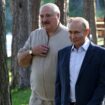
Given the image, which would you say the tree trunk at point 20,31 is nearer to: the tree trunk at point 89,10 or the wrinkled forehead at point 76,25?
the tree trunk at point 89,10

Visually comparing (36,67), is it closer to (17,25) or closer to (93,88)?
(93,88)

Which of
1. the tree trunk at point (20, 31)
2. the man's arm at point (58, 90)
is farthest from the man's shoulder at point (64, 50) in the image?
the tree trunk at point (20, 31)

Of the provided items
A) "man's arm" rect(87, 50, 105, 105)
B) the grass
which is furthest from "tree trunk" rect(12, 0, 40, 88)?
"man's arm" rect(87, 50, 105, 105)

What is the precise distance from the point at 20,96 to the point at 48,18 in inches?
289

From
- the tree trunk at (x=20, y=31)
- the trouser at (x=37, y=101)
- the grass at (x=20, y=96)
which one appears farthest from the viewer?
the tree trunk at (x=20, y=31)

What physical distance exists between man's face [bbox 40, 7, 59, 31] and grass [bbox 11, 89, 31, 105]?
19.8 feet

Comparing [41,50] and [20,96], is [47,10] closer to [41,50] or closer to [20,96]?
[41,50]

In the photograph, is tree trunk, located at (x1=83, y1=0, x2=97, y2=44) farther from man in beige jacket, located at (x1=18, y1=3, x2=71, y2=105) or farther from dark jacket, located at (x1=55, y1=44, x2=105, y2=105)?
dark jacket, located at (x1=55, y1=44, x2=105, y2=105)

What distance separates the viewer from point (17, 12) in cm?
1430

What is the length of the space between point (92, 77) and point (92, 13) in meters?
13.2

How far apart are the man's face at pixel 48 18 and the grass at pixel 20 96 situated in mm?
6036

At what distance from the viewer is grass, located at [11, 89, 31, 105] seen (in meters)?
11.8

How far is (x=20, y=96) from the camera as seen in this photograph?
12859mm

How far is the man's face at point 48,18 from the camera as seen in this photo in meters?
5.71
